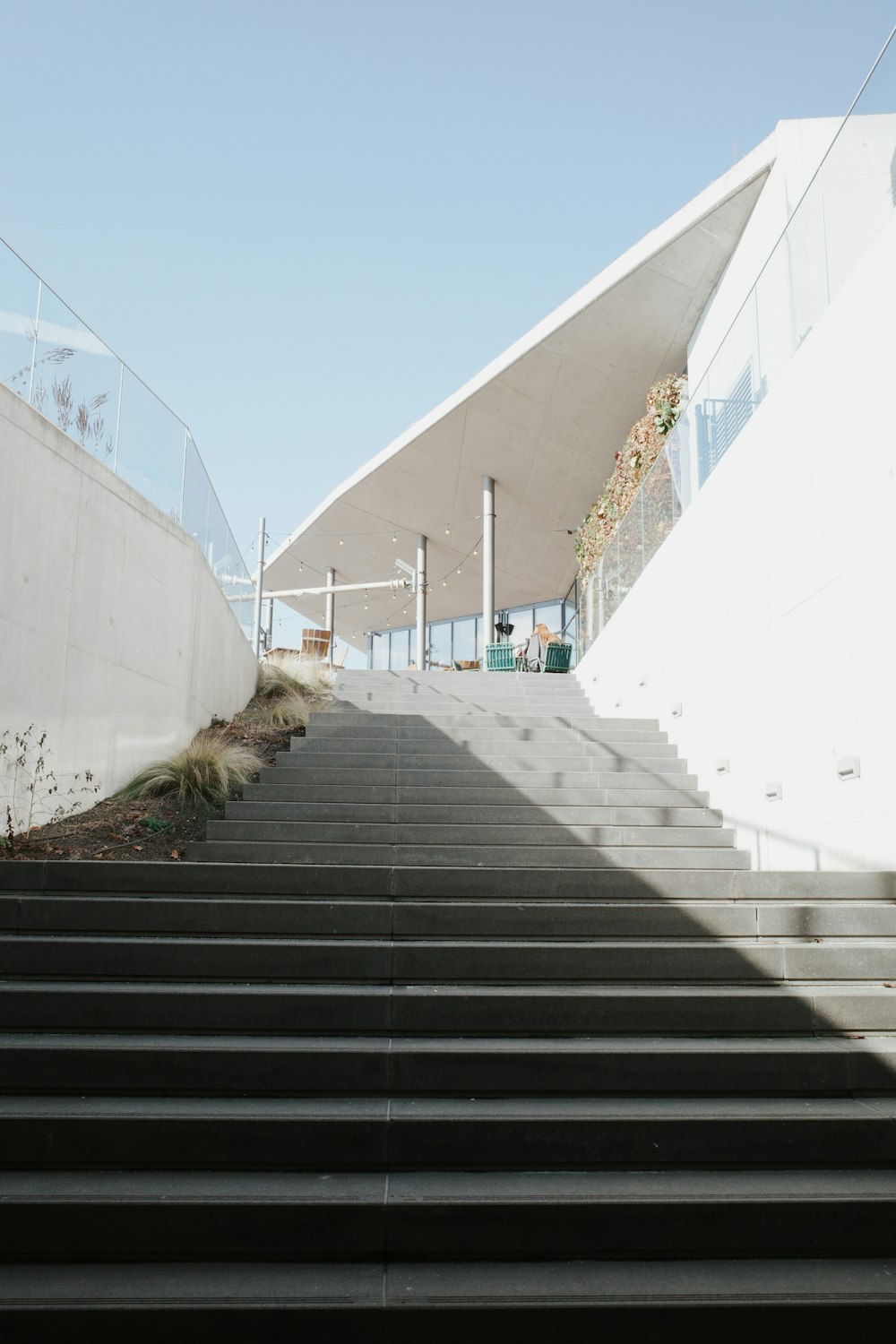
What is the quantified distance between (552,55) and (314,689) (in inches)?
266

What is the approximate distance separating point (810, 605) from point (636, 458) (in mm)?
7859

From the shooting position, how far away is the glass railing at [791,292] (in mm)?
5078

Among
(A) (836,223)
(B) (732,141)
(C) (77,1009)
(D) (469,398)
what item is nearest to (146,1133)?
(C) (77,1009)

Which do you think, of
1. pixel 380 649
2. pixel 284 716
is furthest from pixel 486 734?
pixel 380 649

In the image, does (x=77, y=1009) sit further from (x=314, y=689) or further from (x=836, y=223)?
(x=314, y=689)

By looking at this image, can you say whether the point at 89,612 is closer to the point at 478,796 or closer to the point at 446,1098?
the point at 478,796

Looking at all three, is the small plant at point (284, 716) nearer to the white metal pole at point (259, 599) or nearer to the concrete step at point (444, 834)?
the white metal pole at point (259, 599)

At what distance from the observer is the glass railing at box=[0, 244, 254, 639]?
5645 millimetres

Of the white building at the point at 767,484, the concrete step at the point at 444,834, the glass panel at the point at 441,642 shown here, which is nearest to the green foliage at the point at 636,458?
the white building at the point at 767,484

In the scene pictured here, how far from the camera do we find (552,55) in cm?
946

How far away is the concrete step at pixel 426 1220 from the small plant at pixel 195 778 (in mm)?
3755

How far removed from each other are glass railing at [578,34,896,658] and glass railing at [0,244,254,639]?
4242 mm

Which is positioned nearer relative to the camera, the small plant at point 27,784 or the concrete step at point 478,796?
the small plant at point 27,784

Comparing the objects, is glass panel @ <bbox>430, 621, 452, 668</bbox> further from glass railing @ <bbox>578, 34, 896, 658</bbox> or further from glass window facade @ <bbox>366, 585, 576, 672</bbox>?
glass railing @ <bbox>578, 34, 896, 658</bbox>
